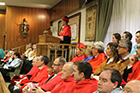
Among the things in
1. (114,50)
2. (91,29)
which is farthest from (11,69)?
(114,50)

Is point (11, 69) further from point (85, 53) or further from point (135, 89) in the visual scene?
point (135, 89)

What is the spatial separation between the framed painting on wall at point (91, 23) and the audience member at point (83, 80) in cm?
386

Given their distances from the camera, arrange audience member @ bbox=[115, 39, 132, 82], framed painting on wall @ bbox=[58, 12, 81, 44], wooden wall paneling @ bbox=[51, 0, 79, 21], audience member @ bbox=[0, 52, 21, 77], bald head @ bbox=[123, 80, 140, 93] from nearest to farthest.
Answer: bald head @ bbox=[123, 80, 140, 93], audience member @ bbox=[115, 39, 132, 82], audience member @ bbox=[0, 52, 21, 77], framed painting on wall @ bbox=[58, 12, 81, 44], wooden wall paneling @ bbox=[51, 0, 79, 21]

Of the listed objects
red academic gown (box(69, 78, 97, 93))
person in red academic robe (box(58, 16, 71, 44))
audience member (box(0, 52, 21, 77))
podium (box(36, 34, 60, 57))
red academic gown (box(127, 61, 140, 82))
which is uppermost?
person in red academic robe (box(58, 16, 71, 44))

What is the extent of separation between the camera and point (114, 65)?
9.30 ft

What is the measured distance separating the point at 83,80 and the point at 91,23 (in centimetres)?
431

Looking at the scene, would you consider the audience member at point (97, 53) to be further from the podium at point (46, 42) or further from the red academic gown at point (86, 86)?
the podium at point (46, 42)

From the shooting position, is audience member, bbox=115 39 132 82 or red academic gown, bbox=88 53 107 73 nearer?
audience member, bbox=115 39 132 82

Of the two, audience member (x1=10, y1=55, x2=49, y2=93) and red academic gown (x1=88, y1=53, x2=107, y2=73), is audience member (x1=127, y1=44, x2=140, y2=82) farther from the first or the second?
audience member (x1=10, y1=55, x2=49, y2=93)

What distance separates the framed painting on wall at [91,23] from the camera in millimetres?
5910

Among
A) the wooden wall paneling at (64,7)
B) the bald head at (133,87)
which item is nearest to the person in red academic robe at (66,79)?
the bald head at (133,87)

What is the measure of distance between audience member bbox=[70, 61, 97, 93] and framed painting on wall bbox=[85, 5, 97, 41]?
152 inches

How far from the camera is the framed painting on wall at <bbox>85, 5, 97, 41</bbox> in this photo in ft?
19.4

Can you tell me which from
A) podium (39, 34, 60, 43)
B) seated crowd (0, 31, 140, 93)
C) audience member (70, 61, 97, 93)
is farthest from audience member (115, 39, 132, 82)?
podium (39, 34, 60, 43)
